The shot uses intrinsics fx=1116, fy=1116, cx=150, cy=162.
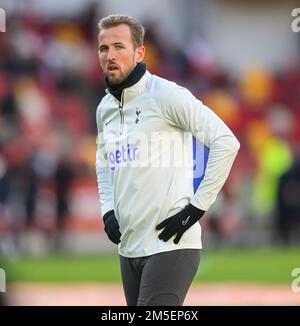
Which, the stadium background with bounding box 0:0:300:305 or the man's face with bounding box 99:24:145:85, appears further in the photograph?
the stadium background with bounding box 0:0:300:305

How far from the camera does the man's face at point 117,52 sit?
6.53 m

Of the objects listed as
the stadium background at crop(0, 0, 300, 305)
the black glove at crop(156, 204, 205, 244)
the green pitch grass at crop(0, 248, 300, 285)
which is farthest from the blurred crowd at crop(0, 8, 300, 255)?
the black glove at crop(156, 204, 205, 244)

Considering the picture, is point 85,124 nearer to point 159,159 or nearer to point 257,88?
point 257,88

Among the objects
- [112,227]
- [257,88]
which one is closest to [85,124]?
[257,88]

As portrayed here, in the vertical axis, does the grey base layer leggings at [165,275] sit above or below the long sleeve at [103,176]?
below

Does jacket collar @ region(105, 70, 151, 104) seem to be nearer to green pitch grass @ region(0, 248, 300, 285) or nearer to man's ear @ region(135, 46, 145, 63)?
man's ear @ region(135, 46, 145, 63)

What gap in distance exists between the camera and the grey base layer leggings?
6367 mm

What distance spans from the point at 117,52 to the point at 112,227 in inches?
42.2

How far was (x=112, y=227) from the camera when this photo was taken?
22.3 feet

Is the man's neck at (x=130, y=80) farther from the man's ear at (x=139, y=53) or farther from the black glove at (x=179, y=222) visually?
the black glove at (x=179, y=222)

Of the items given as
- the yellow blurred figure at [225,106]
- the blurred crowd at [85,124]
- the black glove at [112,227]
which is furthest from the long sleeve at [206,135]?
the yellow blurred figure at [225,106]

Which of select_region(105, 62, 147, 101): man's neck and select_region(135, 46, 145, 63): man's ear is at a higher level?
select_region(135, 46, 145, 63): man's ear

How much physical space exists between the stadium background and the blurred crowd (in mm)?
29

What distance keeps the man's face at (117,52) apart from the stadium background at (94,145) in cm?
842
